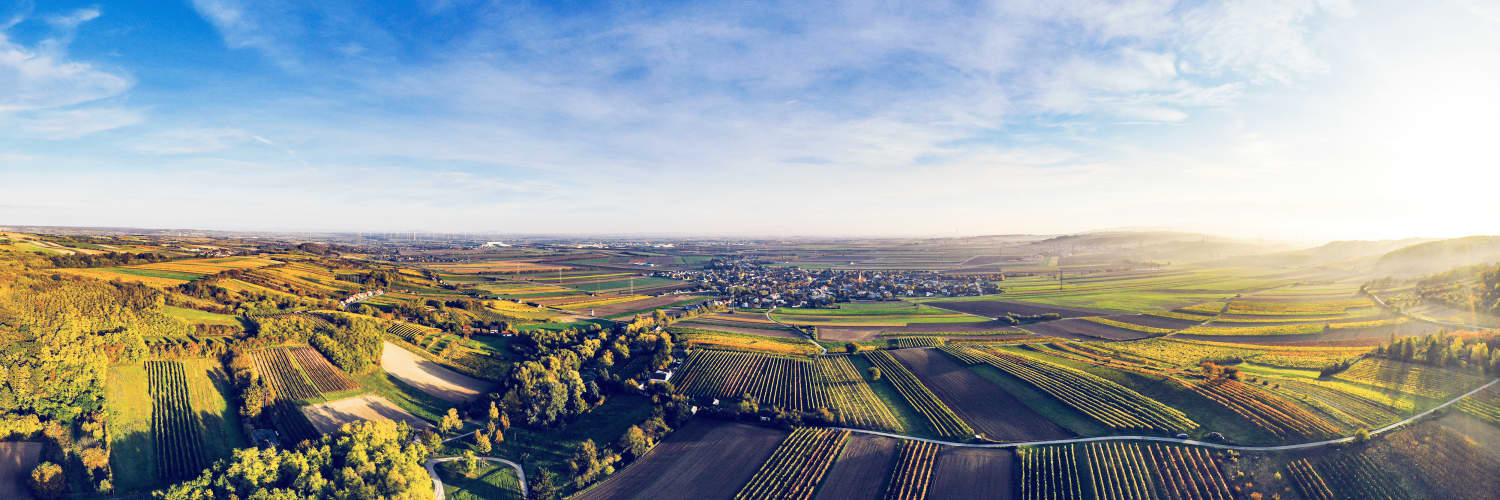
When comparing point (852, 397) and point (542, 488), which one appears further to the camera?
point (852, 397)

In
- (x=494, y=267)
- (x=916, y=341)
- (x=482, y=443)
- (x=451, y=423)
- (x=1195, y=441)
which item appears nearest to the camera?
(x=1195, y=441)

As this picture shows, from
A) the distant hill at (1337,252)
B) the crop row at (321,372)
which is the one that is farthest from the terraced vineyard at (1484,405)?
the distant hill at (1337,252)

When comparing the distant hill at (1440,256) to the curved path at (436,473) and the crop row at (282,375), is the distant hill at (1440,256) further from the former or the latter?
the crop row at (282,375)

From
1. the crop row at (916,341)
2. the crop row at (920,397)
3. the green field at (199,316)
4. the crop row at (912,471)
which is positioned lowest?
the crop row at (912,471)

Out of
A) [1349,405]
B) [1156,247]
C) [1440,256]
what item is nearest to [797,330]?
[1349,405]

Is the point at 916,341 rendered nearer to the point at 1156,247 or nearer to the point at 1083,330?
the point at 1083,330

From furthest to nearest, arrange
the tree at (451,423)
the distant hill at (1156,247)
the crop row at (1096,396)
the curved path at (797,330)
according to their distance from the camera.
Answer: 1. the distant hill at (1156,247)
2. the curved path at (797,330)
3. the tree at (451,423)
4. the crop row at (1096,396)

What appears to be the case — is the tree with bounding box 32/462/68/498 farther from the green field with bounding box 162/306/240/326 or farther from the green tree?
the green field with bounding box 162/306/240/326

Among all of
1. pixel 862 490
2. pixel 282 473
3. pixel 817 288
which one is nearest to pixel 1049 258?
pixel 817 288
